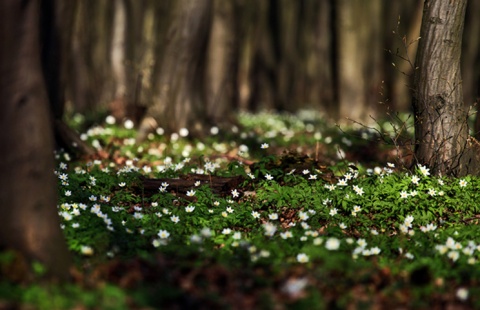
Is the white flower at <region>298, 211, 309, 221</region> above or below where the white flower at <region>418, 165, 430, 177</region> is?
below

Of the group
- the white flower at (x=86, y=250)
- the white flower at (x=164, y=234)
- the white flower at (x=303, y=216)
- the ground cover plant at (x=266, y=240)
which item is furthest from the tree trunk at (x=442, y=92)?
the white flower at (x=86, y=250)

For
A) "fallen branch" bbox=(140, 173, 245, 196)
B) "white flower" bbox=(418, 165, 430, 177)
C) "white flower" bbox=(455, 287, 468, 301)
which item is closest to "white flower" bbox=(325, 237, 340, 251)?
"white flower" bbox=(455, 287, 468, 301)

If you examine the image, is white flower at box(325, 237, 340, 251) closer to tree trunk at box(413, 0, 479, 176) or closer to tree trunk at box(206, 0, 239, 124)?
tree trunk at box(413, 0, 479, 176)

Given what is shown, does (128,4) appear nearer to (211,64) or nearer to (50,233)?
(211,64)

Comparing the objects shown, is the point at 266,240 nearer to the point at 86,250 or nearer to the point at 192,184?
the point at 86,250

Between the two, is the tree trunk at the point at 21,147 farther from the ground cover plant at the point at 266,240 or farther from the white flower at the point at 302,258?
the white flower at the point at 302,258

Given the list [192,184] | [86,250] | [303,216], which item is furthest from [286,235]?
[192,184]

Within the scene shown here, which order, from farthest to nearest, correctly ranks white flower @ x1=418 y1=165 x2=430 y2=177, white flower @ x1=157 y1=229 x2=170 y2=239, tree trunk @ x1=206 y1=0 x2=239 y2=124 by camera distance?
1. tree trunk @ x1=206 y1=0 x2=239 y2=124
2. white flower @ x1=418 y1=165 x2=430 y2=177
3. white flower @ x1=157 y1=229 x2=170 y2=239
